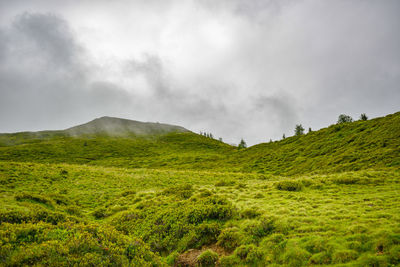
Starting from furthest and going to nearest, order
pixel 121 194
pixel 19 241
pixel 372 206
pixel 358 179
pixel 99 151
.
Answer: pixel 99 151
pixel 121 194
pixel 358 179
pixel 372 206
pixel 19 241

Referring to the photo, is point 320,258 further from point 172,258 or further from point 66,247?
point 66,247

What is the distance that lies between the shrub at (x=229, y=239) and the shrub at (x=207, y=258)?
850mm

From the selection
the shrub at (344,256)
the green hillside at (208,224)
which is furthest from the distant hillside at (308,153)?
the shrub at (344,256)

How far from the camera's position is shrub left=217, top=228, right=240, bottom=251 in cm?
997

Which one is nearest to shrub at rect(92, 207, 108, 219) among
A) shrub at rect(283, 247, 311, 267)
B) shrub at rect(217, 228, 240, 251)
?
shrub at rect(217, 228, 240, 251)

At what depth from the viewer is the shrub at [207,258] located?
364 inches

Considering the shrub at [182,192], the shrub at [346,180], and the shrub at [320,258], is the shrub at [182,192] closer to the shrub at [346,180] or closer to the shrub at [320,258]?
the shrub at [320,258]

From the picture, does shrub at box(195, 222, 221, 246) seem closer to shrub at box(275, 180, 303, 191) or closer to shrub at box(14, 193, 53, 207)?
shrub at box(275, 180, 303, 191)

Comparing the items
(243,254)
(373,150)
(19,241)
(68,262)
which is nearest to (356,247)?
(243,254)

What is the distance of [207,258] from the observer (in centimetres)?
942

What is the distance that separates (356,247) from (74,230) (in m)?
11.9

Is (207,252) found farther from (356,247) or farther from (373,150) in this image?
(373,150)

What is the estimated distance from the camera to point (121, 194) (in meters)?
23.0

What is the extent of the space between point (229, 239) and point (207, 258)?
1.62 metres
